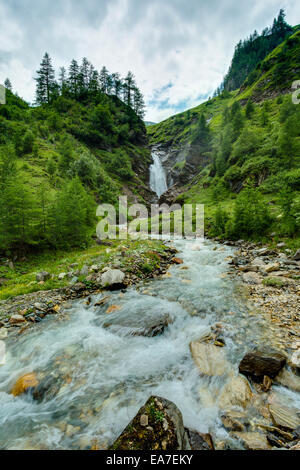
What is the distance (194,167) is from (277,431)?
6836cm

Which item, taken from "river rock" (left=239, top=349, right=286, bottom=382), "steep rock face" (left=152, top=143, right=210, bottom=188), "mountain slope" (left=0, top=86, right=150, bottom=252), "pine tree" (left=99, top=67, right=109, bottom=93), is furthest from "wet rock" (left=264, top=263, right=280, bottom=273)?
"pine tree" (left=99, top=67, right=109, bottom=93)

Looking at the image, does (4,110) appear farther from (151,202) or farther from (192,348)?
(192,348)

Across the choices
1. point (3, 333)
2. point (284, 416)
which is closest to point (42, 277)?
point (3, 333)

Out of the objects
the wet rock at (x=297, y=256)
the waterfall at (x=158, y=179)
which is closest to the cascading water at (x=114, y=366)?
the wet rock at (x=297, y=256)

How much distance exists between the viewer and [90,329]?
6.30 metres

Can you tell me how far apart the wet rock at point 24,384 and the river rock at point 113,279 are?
4824 millimetres

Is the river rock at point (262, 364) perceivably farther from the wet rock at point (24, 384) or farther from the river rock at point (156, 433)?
the wet rock at point (24, 384)

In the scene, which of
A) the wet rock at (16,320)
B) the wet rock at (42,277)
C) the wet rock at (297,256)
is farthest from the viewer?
the wet rock at (42,277)

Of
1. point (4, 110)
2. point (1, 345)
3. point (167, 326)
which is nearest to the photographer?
point (1, 345)

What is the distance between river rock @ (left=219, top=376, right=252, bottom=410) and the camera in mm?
3510

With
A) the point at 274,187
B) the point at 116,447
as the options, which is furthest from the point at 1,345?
the point at 274,187

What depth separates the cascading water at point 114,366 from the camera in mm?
3389

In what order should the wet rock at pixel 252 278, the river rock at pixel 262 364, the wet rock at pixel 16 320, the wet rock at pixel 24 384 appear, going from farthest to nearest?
the wet rock at pixel 252 278 → the wet rock at pixel 16 320 → the wet rock at pixel 24 384 → the river rock at pixel 262 364

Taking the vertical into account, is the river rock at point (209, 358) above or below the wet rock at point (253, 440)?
below
